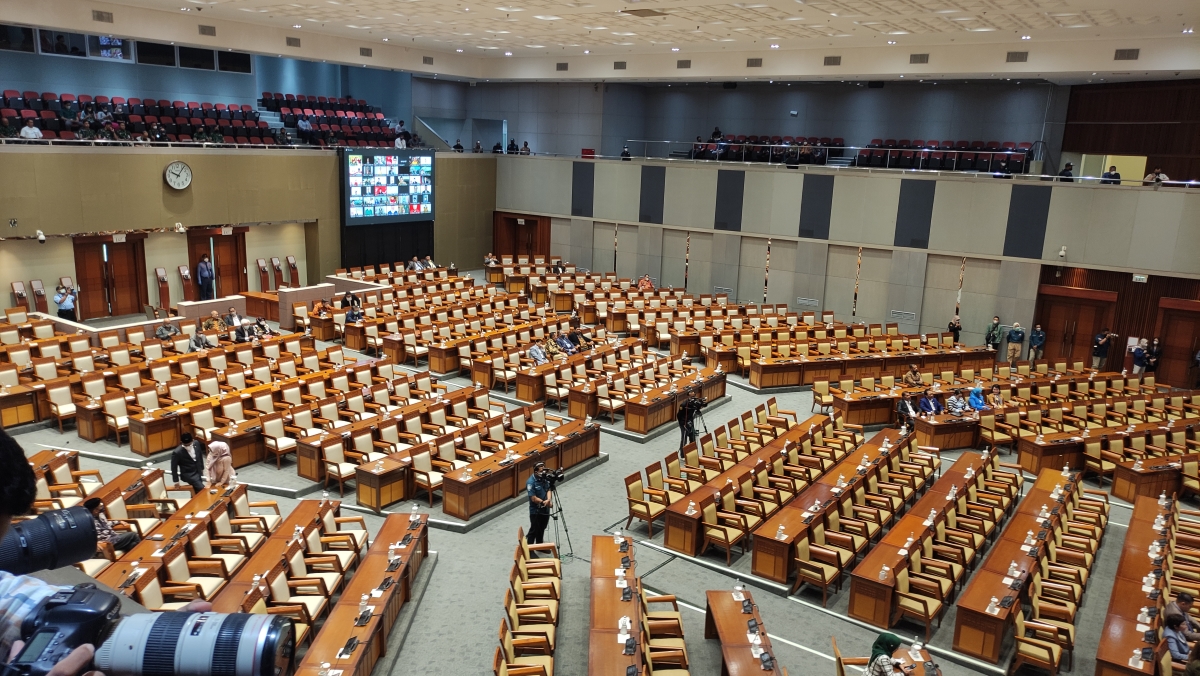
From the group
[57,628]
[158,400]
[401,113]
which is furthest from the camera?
[401,113]

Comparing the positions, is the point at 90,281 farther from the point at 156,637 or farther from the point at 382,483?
the point at 156,637

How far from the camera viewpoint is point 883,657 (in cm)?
689

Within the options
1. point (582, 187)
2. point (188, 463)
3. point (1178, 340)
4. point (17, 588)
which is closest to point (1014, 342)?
point (1178, 340)

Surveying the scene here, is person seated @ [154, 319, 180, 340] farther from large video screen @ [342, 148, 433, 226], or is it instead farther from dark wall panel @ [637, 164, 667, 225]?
dark wall panel @ [637, 164, 667, 225]

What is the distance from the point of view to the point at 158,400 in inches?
504

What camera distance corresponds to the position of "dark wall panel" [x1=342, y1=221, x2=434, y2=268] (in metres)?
25.6

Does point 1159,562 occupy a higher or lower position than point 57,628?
lower

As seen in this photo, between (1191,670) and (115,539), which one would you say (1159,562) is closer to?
(1191,670)

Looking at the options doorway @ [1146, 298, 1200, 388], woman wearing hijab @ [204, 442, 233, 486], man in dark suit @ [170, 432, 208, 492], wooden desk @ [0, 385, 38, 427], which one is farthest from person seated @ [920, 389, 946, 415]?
wooden desk @ [0, 385, 38, 427]

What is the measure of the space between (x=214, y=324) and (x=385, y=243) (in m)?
9.71

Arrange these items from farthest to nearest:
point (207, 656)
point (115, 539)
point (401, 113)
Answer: point (401, 113)
point (115, 539)
point (207, 656)

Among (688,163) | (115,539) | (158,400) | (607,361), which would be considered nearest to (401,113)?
(688,163)

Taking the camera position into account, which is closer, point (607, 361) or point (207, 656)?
point (207, 656)

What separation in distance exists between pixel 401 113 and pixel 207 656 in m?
30.1
